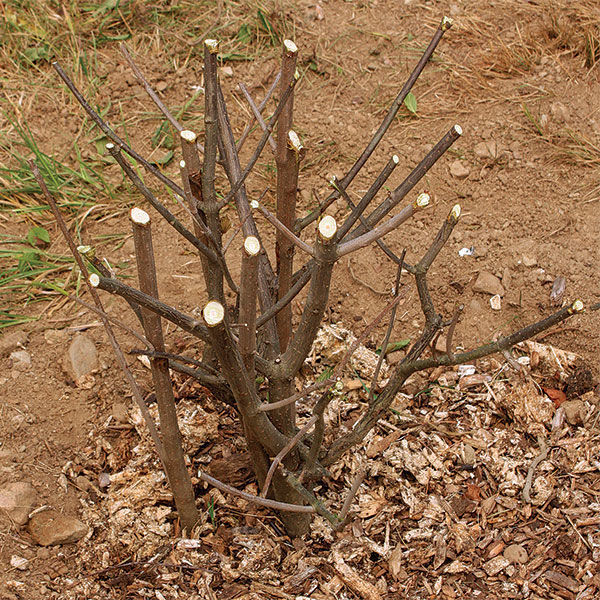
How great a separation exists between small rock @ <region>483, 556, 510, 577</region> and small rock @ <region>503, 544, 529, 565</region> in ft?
0.07

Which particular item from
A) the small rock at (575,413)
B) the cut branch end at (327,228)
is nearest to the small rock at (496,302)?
the small rock at (575,413)

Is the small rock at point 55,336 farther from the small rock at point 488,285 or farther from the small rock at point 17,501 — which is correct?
the small rock at point 488,285

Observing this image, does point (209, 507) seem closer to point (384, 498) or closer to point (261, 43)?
point (384, 498)

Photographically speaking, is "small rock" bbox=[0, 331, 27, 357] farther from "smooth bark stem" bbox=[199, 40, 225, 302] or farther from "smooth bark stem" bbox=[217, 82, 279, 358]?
"smooth bark stem" bbox=[199, 40, 225, 302]

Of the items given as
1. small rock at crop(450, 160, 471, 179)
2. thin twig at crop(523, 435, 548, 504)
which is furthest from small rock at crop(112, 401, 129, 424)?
small rock at crop(450, 160, 471, 179)

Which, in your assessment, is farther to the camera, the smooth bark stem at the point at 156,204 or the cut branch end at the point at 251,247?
the smooth bark stem at the point at 156,204

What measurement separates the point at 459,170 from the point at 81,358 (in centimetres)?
216

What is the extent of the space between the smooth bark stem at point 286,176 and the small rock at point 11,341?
1290mm

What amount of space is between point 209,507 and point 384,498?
64 centimetres

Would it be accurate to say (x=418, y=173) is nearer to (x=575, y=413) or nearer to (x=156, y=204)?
(x=156, y=204)

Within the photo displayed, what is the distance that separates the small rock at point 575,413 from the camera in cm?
266

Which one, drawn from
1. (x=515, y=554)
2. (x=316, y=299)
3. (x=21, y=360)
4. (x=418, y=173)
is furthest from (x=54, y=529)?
(x=418, y=173)

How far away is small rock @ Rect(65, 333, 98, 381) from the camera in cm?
278

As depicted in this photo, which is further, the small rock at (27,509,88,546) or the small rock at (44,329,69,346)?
the small rock at (44,329,69,346)
